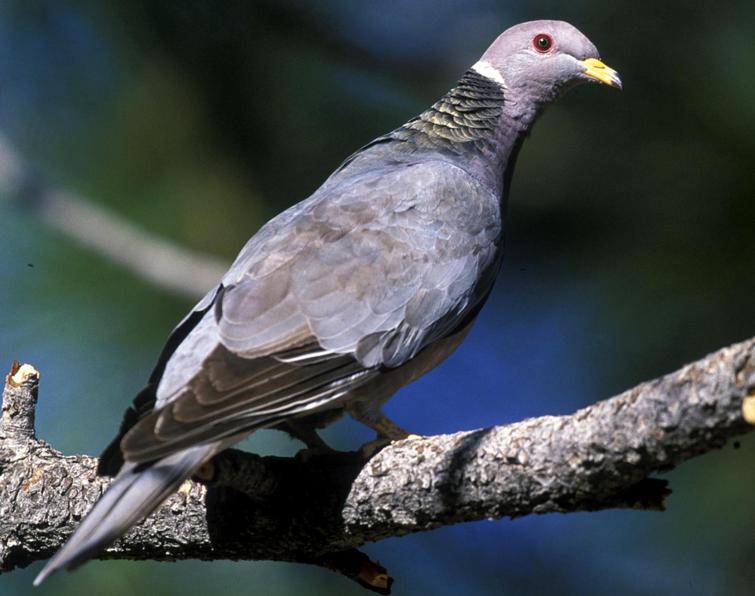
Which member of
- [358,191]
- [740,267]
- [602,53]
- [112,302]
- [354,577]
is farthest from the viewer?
[602,53]

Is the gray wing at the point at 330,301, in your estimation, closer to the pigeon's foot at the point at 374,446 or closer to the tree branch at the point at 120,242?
the pigeon's foot at the point at 374,446

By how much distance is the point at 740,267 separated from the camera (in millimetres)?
3955

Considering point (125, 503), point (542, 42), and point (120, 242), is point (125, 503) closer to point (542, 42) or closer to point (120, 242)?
point (120, 242)

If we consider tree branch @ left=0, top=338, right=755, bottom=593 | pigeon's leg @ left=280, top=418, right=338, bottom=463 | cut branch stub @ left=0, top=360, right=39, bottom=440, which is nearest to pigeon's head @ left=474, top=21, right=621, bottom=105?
pigeon's leg @ left=280, top=418, right=338, bottom=463

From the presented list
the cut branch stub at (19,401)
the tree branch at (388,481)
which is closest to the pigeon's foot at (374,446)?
the tree branch at (388,481)

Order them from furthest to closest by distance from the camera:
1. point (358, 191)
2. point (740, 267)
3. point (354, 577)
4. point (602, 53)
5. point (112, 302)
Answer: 1. point (602, 53)
2. point (112, 302)
3. point (740, 267)
4. point (358, 191)
5. point (354, 577)

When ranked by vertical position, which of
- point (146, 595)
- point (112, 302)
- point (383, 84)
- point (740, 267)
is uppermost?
point (383, 84)

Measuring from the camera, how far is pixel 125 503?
8.12 feet

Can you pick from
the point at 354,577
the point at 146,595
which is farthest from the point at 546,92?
the point at 146,595

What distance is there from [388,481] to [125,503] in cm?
62

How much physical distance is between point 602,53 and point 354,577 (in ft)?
8.97

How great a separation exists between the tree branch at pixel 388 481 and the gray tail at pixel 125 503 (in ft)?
0.63

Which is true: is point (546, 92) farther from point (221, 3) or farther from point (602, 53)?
point (221, 3)

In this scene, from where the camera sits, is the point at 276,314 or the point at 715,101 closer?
the point at 276,314
